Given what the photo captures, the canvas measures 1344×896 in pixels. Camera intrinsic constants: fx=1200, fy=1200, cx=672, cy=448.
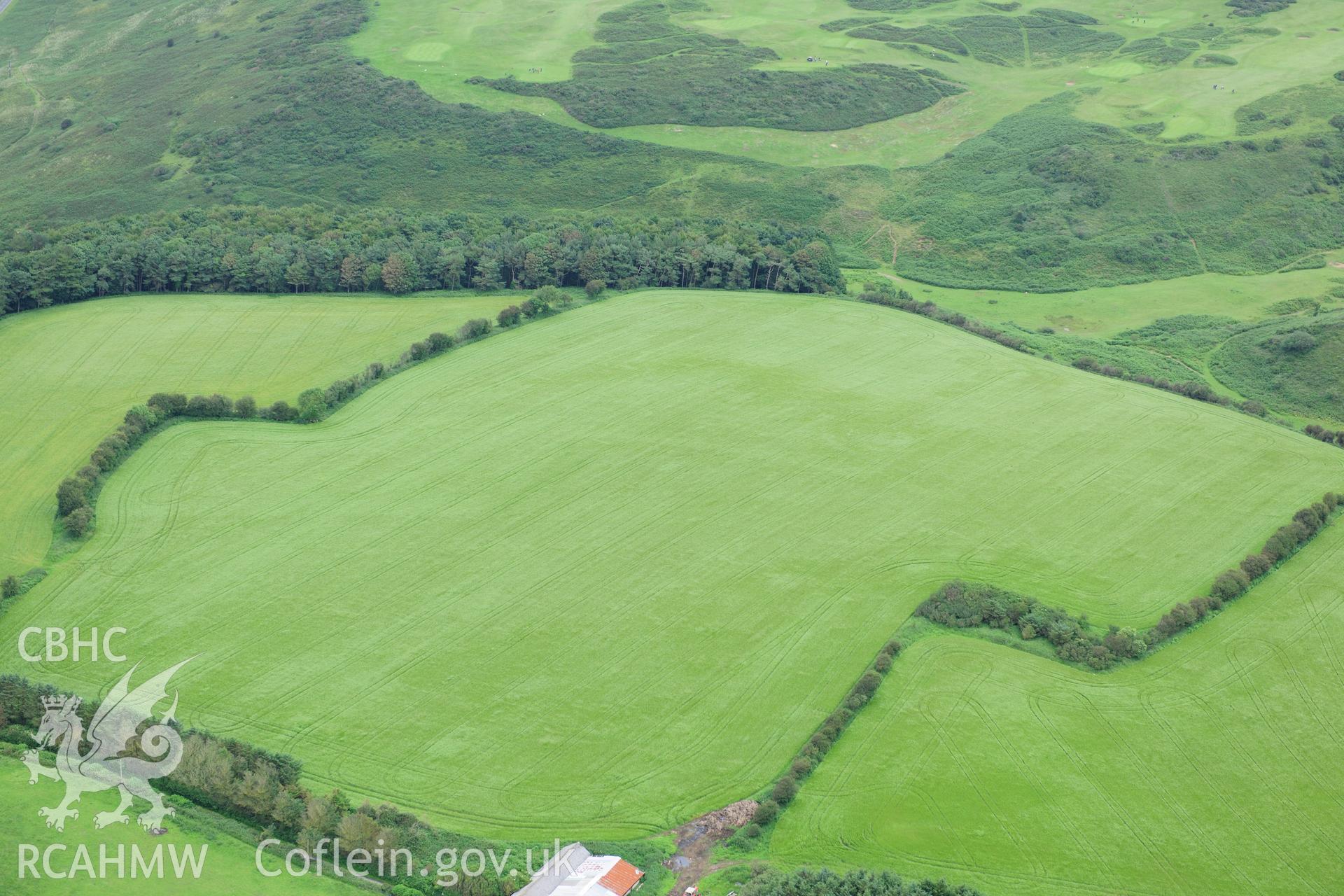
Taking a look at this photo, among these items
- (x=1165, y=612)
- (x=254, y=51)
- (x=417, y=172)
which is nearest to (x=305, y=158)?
(x=417, y=172)

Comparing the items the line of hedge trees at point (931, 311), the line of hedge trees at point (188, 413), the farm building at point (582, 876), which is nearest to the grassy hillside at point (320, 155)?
the line of hedge trees at point (931, 311)

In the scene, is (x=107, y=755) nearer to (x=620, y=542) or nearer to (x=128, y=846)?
(x=128, y=846)

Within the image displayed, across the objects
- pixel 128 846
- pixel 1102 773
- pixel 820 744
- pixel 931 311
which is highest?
pixel 128 846

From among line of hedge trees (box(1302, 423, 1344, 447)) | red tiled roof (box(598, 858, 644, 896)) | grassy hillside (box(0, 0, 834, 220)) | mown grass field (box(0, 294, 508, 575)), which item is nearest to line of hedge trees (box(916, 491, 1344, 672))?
line of hedge trees (box(1302, 423, 1344, 447))

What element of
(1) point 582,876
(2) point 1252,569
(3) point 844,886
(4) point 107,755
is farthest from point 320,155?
(3) point 844,886

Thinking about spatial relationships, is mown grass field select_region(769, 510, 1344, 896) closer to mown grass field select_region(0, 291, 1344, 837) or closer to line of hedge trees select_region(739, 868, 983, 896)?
line of hedge trees select_region(739, 868, 983, 896)

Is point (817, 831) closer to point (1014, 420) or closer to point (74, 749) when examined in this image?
point (74, 749)

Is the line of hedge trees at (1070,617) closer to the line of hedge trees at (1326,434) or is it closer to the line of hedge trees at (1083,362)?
the line of hedge trees at (1326,434)
